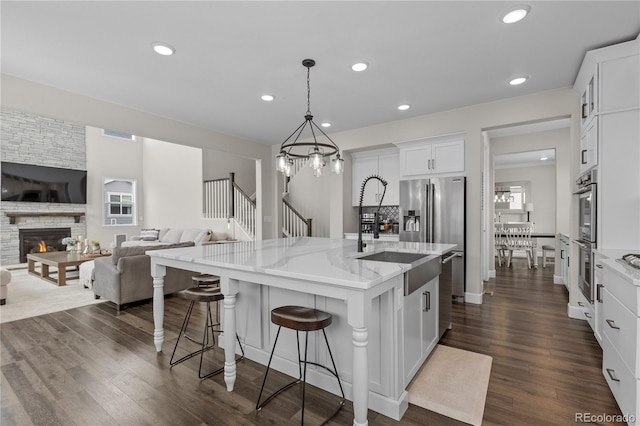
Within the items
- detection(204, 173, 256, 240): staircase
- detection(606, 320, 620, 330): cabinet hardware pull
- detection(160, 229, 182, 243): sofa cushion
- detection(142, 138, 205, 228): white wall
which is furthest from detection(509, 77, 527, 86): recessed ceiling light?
detection(142, 138, 205, 228): white wall

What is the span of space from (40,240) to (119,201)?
88.4 inches

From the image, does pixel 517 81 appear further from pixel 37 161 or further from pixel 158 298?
pixel 37 161

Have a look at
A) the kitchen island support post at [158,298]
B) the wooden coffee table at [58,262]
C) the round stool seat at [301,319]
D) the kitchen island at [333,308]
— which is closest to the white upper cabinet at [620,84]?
the kitchen island at [333,308]

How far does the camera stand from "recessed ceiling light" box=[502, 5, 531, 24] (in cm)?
217

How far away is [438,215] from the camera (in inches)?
175

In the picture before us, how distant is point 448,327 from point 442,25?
111 inches

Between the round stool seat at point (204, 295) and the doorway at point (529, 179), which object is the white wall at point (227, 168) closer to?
the doorway at point (529, 179)

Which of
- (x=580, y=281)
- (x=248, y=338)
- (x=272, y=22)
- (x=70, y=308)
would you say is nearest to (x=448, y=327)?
(x=580, y=281)

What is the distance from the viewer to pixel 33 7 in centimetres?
215

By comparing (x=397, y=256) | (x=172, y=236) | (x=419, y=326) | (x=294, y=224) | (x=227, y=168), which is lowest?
(x=419, y=326)

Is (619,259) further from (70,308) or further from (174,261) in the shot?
(70,308)

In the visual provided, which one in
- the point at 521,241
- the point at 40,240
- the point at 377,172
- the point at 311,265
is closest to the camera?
the point at 311,265

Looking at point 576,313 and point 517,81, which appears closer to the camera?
point 517,81

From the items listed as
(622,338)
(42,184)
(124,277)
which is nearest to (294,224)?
(124,277)
